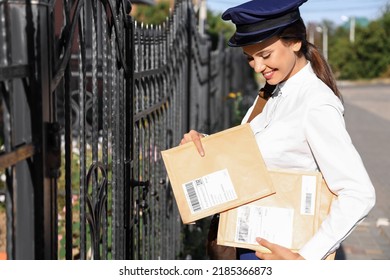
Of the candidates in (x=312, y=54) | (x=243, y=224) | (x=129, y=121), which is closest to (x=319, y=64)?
(x=312, y=54)

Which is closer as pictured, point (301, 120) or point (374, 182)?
point (301, 120)

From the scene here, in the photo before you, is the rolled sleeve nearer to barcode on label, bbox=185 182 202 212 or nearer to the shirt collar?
the shirt collar

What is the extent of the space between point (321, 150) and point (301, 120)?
0.12 m

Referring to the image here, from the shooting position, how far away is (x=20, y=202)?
61.1 inches

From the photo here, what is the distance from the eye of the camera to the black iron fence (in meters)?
1.51

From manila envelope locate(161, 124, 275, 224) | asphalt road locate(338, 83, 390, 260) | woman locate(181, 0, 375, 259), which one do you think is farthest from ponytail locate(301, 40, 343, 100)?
asphalt road locate(338, 83, 390, 260)

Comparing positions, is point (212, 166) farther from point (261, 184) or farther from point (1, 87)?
point (1, 87)

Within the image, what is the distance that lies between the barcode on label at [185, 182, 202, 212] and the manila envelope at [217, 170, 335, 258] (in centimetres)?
9

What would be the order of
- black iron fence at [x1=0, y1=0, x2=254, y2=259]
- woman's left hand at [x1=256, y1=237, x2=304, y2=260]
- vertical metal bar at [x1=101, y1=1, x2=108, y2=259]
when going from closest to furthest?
black iron fence at [x1=0, y1=0, x2=254, y2=259] → woman's left hand at [x1=256, y1=237, x2=304, y2=260] → vertical metal bar at [x1=101, y1=1, x2=108, y2=259]

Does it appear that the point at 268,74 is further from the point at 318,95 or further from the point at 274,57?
the point at 318,95

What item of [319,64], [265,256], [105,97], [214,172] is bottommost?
[265,256]

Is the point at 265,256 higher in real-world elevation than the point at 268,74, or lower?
lower

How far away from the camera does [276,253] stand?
2180mm

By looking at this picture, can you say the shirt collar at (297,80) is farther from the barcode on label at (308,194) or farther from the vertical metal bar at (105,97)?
the vertical metal bar at (105,97)
